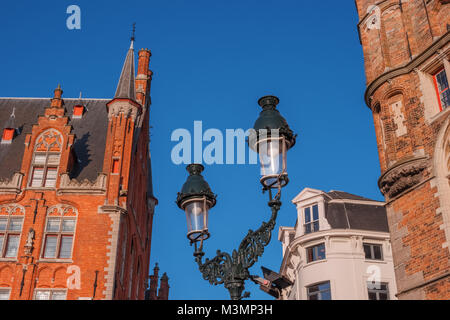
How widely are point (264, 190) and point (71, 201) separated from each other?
812 inches

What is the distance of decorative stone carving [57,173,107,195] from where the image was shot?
2844 centimetres

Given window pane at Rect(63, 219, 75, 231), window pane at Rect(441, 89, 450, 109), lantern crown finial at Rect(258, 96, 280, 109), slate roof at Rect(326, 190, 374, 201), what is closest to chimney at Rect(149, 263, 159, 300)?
slate roof at Rect(326, 190, 374, 201)

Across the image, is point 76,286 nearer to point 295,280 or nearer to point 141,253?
point 141,253

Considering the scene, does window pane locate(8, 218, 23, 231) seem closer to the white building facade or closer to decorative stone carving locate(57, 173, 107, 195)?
decorative stone carving locate(57, 173, 107, 195)

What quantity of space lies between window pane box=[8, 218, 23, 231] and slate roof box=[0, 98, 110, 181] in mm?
2677

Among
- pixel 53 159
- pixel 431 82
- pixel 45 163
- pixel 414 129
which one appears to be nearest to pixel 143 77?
pixel 53 159

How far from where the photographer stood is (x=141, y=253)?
35.7 meters

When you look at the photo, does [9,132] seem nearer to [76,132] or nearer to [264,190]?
[76,132]

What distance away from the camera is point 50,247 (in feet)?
89.4

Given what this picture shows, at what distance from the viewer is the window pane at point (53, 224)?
27688 millimetres

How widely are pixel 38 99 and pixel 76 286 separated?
49.1 ft

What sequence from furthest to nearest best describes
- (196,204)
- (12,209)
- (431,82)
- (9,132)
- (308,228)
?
(308,228), (9,132), (12,209), (431,82), (196,204)

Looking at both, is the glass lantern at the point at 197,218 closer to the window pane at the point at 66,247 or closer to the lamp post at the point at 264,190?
the lamp post at the point at 264,190
